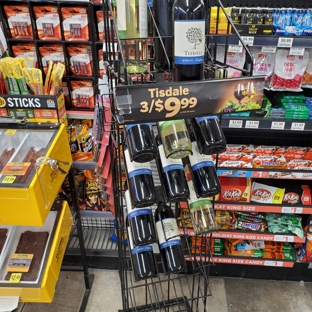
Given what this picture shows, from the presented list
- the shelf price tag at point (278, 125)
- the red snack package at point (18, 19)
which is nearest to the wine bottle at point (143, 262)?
the shelf price tag at point (278, 125)

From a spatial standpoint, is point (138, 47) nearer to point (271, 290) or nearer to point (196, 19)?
point (196, 19)

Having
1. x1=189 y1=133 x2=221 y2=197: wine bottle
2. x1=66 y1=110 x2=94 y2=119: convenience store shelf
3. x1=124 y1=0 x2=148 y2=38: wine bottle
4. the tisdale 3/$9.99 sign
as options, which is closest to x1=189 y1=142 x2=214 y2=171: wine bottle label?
x1=189 y1=133 x2=221 y2=197: wine bottle

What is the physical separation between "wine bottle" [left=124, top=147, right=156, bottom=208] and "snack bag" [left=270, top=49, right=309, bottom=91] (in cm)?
120

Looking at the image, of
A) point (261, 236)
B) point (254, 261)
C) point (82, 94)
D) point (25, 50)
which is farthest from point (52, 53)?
point (254, 261)

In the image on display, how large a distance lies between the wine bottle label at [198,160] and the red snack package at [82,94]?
1294 mm

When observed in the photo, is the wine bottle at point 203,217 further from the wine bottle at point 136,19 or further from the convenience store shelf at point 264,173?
the convenience store shelf at point 264,173

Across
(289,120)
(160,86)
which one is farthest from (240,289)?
(160,86)

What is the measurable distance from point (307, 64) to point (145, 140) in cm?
141

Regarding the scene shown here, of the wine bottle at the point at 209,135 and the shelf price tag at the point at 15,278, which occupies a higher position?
the wine bottle at the point at 209,135

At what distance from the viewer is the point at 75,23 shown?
6.99 feet

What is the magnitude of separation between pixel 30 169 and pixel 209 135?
2.69 ft

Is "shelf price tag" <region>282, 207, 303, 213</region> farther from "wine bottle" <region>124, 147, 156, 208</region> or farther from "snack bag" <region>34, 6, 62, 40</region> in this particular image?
"snack bag" <region>34, 6, 62, 40</region>

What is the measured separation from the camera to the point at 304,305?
2.41 m

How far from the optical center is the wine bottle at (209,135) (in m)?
1.19
